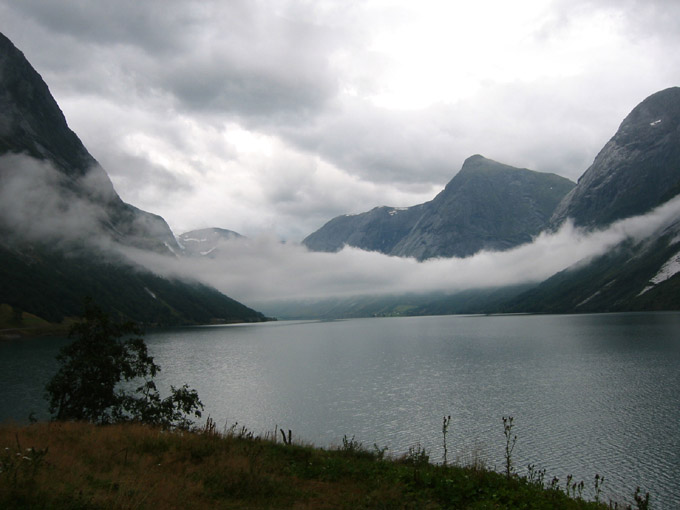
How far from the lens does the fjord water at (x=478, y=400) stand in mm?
43250

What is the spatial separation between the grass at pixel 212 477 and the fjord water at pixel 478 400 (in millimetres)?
21126

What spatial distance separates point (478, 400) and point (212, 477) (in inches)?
2447

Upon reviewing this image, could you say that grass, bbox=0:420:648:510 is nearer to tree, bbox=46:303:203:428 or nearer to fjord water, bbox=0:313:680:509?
tree, bbox=46:303:203:428

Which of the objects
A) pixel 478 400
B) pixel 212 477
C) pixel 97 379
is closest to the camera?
→ pixel 212 477

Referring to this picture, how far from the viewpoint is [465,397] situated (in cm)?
7219

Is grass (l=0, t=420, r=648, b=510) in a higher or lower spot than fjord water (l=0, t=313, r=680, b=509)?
higher

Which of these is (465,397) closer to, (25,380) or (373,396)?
(373,396)

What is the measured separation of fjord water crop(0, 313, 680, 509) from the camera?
4325cm

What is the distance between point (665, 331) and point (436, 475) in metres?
186

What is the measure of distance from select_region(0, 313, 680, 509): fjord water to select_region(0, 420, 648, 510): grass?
69.3 ft

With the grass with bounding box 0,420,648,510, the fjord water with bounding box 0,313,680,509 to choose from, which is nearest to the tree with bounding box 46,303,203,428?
the grass with bounding box 0,420,648,510

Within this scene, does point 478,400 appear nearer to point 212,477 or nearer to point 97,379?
point 97,379

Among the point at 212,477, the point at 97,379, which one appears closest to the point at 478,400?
the point at 97,379

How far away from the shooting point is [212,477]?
16.3 m
